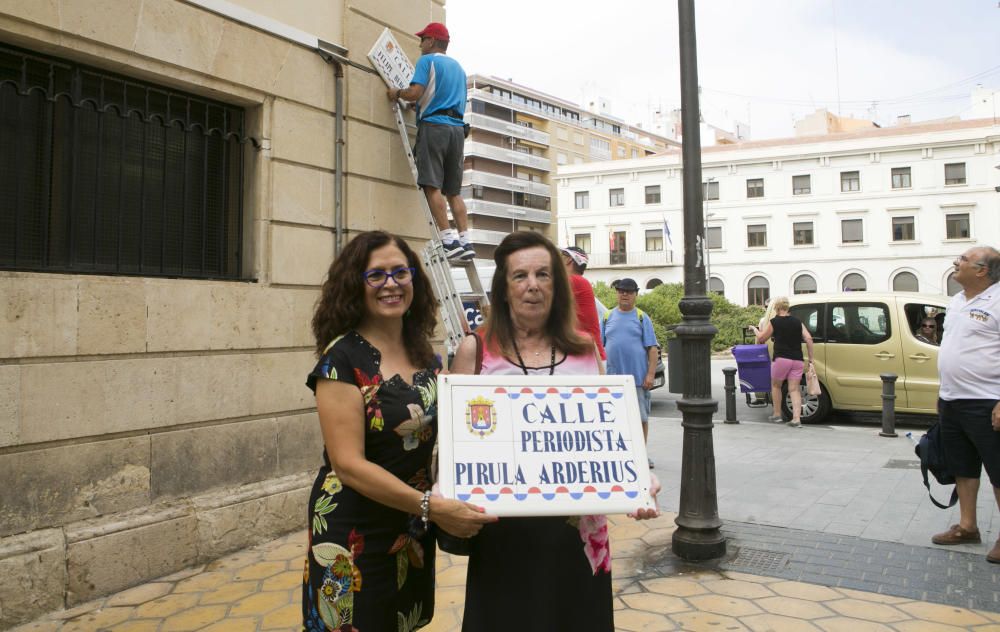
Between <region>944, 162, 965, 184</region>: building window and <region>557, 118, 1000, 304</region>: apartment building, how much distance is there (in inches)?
2.6

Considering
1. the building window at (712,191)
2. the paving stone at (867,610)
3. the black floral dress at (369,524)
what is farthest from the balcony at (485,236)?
the black floral dress at (369,524)

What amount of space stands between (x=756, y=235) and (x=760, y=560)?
5239 centimetres

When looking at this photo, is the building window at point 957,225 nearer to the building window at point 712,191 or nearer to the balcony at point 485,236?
the building window at point 712,191

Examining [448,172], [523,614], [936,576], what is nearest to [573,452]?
[523,614]

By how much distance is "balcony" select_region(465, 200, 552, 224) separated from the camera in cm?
7188

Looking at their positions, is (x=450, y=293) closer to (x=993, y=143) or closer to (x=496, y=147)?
(x=993, y=143)

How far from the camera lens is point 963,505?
16.5ft

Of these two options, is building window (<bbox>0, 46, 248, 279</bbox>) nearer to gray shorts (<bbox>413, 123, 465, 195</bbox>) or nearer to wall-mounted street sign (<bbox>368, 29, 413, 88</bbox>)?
wall-mounted street sign (<bbox>368, 29, 413, 88</bbox>)

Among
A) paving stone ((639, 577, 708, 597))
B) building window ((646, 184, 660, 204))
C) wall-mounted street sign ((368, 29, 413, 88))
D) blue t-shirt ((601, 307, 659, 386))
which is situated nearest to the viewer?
paving stone ((639, 577, 708, 597))

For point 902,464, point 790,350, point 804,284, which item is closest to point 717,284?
point 804,284

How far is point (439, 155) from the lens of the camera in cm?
630

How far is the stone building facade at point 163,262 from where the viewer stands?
4141 millimetres

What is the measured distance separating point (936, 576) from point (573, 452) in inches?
140

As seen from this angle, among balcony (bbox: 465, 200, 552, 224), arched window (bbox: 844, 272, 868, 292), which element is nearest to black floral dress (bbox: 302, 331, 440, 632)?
arched window (bbox: 844, 272, 868, 292)
